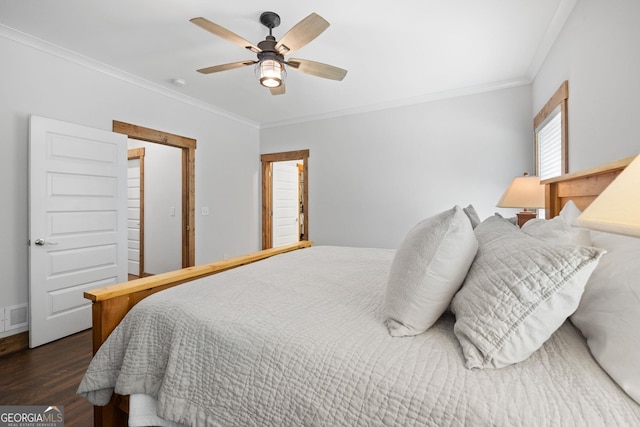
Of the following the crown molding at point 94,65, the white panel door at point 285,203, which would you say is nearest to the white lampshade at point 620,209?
the crown molding at point 94,65

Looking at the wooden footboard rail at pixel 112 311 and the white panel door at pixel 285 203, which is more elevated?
the white panel door at pixel 285 203

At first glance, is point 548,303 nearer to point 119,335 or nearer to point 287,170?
point 119,335

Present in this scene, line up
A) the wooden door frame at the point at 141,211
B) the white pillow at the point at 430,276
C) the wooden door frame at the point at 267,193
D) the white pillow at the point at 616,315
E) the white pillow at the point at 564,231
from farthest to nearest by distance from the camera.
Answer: the wooden door frame at the point at 267,193
the wooden door frame at the point at 141,211
the white pillow at the point at 564,231
the white pillow at the point at 430,276
the white pillow at the point at 616,315

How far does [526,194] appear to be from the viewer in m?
2.25

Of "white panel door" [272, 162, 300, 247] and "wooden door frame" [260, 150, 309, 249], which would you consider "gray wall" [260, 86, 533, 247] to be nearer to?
"wooden door frame" [260, 150, 309, 249]

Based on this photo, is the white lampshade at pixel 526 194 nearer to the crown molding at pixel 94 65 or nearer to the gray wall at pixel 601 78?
the gray wall at pixel 601 78

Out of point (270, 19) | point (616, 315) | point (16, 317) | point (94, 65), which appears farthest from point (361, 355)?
point (94, 65)

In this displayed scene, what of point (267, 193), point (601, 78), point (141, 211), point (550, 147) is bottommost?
point (141, 211)

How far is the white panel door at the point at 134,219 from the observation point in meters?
4.83

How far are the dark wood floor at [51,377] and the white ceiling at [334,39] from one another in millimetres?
2555

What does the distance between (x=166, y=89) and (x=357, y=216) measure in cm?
294

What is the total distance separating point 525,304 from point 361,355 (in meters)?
0.44

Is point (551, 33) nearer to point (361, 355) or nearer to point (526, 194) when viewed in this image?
point (526, 194)

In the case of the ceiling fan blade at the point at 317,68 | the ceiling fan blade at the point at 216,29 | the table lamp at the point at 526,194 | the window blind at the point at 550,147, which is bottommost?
the table lamp at the point at 526,194
